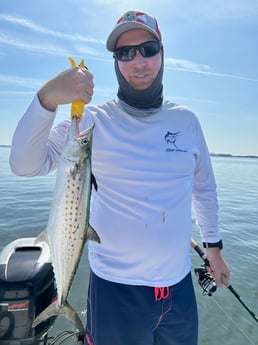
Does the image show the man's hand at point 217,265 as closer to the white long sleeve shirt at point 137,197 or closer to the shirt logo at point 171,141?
the white long sleeve shirt at point 137,197

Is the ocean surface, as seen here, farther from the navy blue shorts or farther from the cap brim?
the cap brim

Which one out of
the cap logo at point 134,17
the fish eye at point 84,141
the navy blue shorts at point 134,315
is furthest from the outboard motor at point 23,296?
the cap logo at point 134,17

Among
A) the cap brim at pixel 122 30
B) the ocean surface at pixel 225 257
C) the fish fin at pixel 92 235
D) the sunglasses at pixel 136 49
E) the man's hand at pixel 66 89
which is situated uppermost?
the cap brim at pixel 122 30

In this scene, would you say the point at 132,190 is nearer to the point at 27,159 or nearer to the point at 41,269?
the point at 27,159

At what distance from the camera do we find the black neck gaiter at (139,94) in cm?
232

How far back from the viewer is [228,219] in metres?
10.7

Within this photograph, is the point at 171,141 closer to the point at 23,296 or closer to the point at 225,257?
the point at 23,296

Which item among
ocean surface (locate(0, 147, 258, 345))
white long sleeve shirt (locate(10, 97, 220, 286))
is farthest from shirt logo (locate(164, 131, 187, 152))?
ocean surface (locate(0, 147, 258, 345))

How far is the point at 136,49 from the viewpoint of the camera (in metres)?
2.18

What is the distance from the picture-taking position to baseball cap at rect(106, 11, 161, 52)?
2164 mm

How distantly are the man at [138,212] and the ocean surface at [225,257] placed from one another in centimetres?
212

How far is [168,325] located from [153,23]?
212cm

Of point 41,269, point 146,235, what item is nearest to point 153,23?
point 146,235

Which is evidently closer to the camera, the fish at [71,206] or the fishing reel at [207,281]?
the fish at [71,206]
